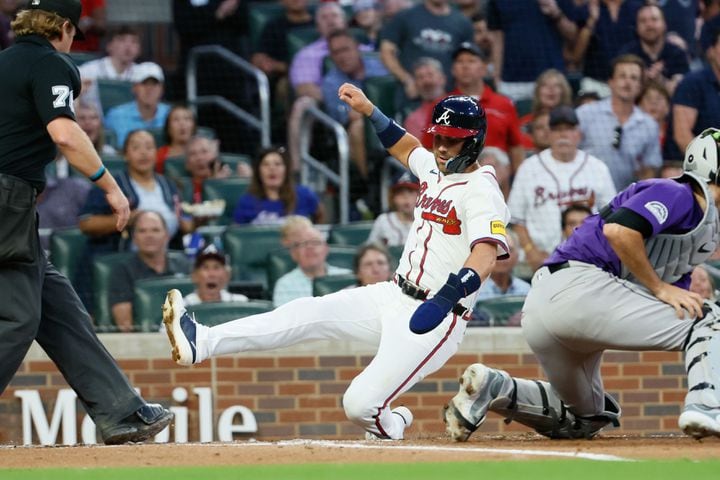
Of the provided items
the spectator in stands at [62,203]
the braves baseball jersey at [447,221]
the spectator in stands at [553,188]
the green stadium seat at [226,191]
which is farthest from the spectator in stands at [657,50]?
the braves baseball jersey at [447,221]

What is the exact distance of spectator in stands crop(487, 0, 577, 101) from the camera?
1211cm

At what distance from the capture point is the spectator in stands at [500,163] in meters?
10.4

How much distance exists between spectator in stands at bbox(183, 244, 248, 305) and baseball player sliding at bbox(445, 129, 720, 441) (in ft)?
10.3

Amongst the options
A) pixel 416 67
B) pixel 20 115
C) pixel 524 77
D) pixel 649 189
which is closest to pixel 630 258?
pixel 649 189

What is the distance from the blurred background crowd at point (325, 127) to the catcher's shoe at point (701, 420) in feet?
11.0

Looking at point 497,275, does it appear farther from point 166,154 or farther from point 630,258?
point 630,258

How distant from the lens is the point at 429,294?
21.0ft

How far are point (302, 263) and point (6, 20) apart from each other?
4056mm

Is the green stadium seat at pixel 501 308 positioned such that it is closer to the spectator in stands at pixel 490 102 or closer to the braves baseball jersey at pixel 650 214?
the spectator in stands at pixel 490 102

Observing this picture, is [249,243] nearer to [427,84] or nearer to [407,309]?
[427,84]

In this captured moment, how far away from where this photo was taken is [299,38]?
12.4 m

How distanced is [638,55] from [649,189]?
20.8 feet

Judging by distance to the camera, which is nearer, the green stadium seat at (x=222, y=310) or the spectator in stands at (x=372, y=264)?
the green stadium seat at (x=222, y=310)

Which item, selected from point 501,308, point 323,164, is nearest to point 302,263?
point 501,308
